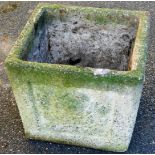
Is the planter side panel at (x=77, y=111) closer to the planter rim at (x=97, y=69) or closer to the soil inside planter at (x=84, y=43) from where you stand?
the planter rim at (x=97, y=69)

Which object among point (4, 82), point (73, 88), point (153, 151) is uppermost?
point (73, 88)

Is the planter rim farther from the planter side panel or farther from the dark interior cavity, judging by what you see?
the dark interior cavity

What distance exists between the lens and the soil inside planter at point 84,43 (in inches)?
105

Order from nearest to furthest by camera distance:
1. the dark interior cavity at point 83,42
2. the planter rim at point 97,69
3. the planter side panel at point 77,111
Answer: the planter rim at point 97,69 < the planter side panel at point 77,111 < the dark interior cavity at point 83,42

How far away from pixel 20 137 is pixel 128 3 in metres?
2.23

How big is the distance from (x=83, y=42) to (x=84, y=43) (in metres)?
0.01

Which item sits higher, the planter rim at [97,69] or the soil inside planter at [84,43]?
the planter rim at [97,69]

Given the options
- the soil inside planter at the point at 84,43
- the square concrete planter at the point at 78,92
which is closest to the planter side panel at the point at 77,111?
the square concrete planter at the point at 78,92

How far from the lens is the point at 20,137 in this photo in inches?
108

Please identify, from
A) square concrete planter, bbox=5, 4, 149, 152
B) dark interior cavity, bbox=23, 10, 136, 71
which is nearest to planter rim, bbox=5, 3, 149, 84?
square concrete planter, bbox=5, 4, 149, 152

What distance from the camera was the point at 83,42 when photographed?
2775 millimetres

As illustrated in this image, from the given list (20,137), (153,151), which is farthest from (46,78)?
(153,151)

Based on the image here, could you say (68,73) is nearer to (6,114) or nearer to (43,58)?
(43,58)

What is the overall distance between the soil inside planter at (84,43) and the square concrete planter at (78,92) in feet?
0.22
